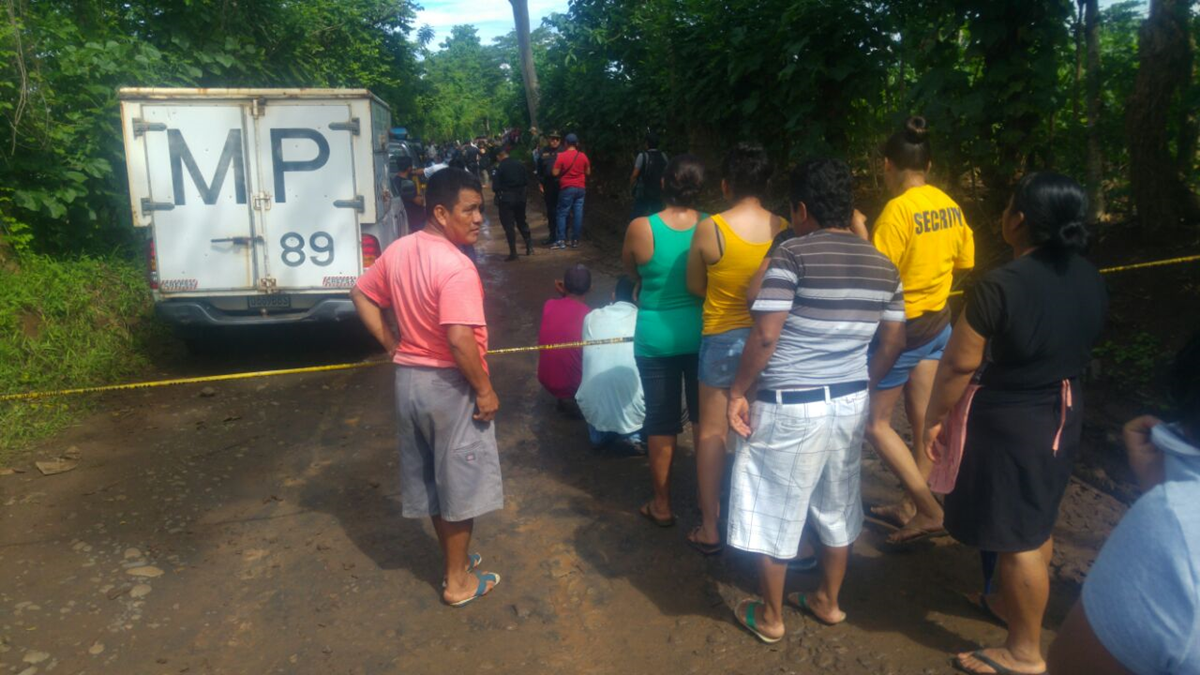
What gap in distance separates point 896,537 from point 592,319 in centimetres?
238

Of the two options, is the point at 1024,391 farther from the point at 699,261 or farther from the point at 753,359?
the point at 699,261

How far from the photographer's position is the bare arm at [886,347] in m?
3.43

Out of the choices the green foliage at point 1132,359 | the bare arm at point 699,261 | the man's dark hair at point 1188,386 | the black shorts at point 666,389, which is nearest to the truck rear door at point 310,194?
the black shorts at point 666,389

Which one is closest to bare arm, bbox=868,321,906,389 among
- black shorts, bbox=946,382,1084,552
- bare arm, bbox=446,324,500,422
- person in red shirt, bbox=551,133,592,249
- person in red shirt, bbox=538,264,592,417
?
black shorts, bbox=946,382,1084,552

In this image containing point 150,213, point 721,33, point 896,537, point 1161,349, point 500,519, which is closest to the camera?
point 896,537

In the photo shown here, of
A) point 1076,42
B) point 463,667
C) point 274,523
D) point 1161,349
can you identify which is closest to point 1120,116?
point 1076,42

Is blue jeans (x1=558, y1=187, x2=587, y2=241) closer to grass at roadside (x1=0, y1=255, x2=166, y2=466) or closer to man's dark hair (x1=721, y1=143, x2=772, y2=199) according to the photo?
grass at roadside (x1=0, y1=255, x2=166, y2=466)

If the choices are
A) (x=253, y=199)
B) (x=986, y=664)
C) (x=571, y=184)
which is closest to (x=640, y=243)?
(x=986, y=664)

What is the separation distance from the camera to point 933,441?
128 inches

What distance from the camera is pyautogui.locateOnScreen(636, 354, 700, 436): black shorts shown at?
4.24 m

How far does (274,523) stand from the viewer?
15.9ft

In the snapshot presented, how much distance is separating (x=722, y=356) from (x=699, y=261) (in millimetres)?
446

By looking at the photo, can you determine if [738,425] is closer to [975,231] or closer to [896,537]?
[896,537]

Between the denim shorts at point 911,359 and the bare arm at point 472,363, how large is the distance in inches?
71.8
